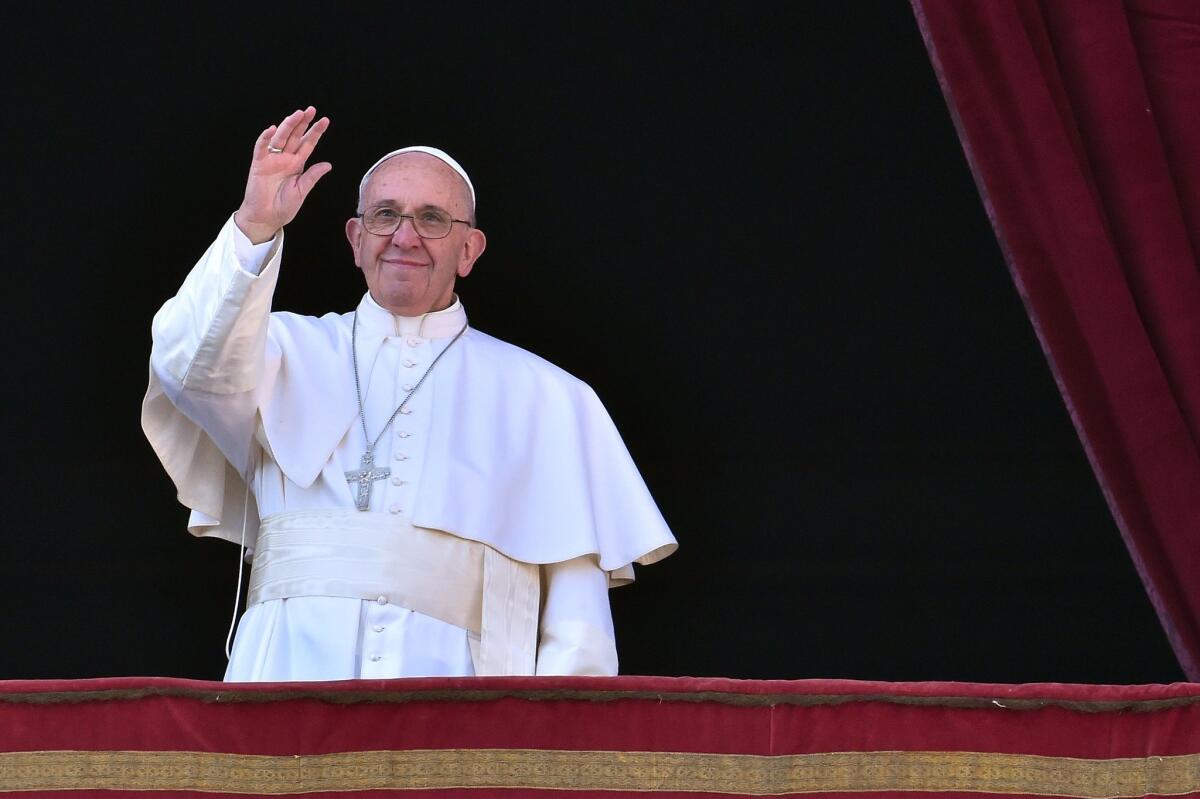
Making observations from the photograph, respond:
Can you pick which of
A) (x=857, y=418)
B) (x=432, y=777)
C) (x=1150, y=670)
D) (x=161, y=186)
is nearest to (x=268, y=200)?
(x=432, y=777)

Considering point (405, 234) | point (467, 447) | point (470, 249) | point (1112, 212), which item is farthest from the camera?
point (470, 249)

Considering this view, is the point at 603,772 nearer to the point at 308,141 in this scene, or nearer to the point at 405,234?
the point at 308,141

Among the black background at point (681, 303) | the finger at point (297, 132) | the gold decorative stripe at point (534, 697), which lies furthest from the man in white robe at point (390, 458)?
the black background at point (681, 303)

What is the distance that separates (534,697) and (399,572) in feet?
2.79

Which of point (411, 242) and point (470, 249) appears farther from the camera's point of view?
point (470, 249)

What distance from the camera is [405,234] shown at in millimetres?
4113

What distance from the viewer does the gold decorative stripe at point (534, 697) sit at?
113 inches

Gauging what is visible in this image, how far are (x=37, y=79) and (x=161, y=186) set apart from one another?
1.36 ft

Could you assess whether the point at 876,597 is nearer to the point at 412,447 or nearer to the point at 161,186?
the point at 412,447

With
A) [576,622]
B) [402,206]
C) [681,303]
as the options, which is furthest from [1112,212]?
[681,303]

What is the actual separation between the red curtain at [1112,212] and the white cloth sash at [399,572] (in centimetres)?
118

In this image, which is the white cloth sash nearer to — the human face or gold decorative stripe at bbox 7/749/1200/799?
the human face

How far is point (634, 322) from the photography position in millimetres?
5406

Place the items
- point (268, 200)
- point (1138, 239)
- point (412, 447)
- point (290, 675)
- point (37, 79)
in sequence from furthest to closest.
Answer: point (37, 79) < point (412, 447) < point (290, 675) < point (268, 200) < point (1138, 239)
